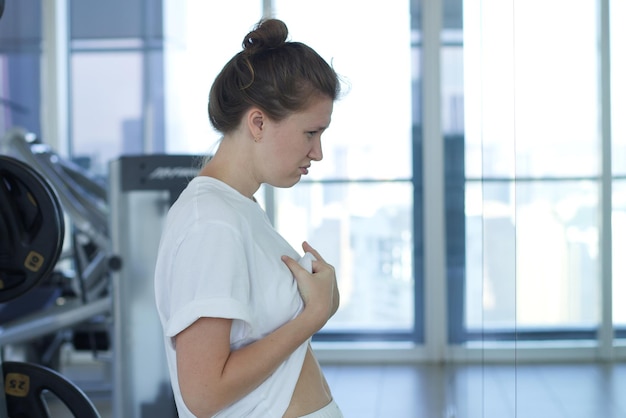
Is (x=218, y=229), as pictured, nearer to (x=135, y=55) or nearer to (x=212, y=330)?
(x=212, y=330)

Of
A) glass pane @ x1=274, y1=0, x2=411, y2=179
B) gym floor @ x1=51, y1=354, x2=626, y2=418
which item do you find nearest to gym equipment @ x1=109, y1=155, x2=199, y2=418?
gym floor @ x1=51, y1=354, x2=626, y2=418

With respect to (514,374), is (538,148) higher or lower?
higher

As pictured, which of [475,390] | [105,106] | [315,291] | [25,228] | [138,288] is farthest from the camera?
[105,106]

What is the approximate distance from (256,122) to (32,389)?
3.49 feet

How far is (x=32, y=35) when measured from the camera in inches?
204

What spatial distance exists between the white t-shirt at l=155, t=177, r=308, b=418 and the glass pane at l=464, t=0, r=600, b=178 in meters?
0.45

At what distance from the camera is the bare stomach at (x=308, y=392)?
1184 millimetres

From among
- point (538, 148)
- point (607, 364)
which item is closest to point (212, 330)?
point (607, 364)

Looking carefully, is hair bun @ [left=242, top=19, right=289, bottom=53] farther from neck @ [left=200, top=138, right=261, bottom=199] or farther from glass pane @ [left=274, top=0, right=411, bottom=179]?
glass pane @ [left=274, top=0, right=411, bottom=179]

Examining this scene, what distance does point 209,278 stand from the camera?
3.50 feet

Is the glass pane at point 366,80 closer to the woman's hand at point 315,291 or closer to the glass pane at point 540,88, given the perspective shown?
the glass pane at point 540,88

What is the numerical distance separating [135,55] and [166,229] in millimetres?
4227

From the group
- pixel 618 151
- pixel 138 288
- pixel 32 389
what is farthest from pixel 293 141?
pixel 138 288

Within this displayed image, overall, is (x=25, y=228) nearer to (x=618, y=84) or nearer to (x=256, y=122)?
(x=256, y=122)
